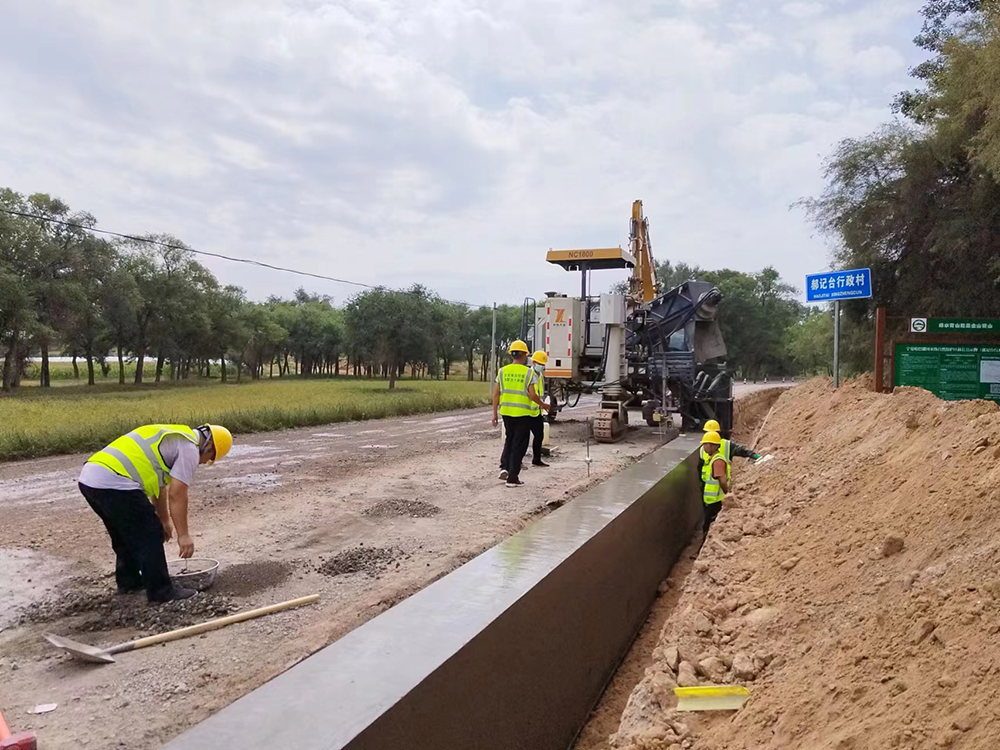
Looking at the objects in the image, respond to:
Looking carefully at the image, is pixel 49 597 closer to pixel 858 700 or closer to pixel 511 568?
pixel 511 568

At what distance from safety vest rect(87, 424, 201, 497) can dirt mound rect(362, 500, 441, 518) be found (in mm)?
2868

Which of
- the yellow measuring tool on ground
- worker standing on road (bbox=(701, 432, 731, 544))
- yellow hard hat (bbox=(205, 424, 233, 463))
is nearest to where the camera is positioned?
the yellow measuring tool on ground

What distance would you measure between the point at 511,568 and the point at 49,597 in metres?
3.12

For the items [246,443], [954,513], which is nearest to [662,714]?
[954,513]

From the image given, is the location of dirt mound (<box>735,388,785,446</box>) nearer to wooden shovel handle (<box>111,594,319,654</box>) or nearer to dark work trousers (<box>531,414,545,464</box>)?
dark work trousers (<box>531,414,545,464</box>)

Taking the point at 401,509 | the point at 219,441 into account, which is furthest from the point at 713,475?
the point at 219,441

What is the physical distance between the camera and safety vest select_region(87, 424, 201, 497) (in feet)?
14.5

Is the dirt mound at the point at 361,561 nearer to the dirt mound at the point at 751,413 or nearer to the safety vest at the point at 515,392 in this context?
the safety vest at the point at 515,392

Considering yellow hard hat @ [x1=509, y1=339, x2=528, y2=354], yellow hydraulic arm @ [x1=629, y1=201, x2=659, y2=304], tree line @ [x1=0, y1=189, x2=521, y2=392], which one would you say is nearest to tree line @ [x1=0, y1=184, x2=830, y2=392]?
tree line @ [x1=0, y1=189, x2=521, y2=392]

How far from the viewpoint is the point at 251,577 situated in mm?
5129

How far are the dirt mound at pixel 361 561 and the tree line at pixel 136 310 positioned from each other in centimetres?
1806

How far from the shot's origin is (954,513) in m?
3.92

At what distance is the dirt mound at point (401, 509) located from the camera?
721cm

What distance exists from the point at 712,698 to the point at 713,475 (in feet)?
13.8
